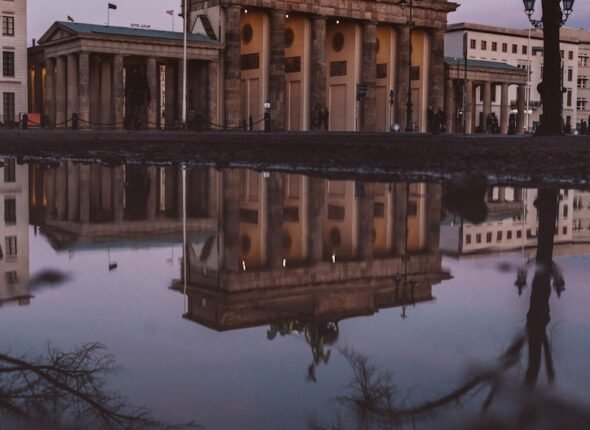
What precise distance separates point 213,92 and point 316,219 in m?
57.2

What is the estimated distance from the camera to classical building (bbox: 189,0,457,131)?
210 ft

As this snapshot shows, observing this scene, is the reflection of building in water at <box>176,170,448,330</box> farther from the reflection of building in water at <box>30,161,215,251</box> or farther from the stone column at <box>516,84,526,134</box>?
the stone column at <box>516,84,526,134</box>

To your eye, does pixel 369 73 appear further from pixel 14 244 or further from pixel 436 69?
pixel 14 244

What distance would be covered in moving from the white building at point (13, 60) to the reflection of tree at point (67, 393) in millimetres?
69495

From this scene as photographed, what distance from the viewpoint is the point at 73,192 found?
27.6ft

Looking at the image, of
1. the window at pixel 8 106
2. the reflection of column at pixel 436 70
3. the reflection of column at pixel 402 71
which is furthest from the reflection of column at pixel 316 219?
the reflection of column at pixel 436 70

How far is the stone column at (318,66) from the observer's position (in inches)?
2660

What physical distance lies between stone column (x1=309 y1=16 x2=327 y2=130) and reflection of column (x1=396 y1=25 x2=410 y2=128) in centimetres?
799

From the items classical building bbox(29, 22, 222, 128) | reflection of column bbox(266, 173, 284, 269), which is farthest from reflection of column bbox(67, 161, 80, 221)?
classical building bbox(29, 22, 222, 128)

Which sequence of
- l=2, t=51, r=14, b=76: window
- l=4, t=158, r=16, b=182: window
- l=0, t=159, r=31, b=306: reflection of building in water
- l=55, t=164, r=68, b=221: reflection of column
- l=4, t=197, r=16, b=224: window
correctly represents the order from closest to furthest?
1. l=0, t=159, r=31, b=306: reflection of building in water
2. l=4, t=197, r=16, b=224: window
3. l=55, t=164, r=68, b=221: reflection of column
4. l=4, t=158, r=16, b=182: window
5. l=2, t=51, r=14, b=76: window

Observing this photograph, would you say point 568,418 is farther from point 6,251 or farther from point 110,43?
point 110,43

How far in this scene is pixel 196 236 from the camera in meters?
4.86

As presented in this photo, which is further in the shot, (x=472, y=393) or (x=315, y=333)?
Result: (x=315, y=333)

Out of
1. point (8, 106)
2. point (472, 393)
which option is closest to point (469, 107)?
point (8, 106)
